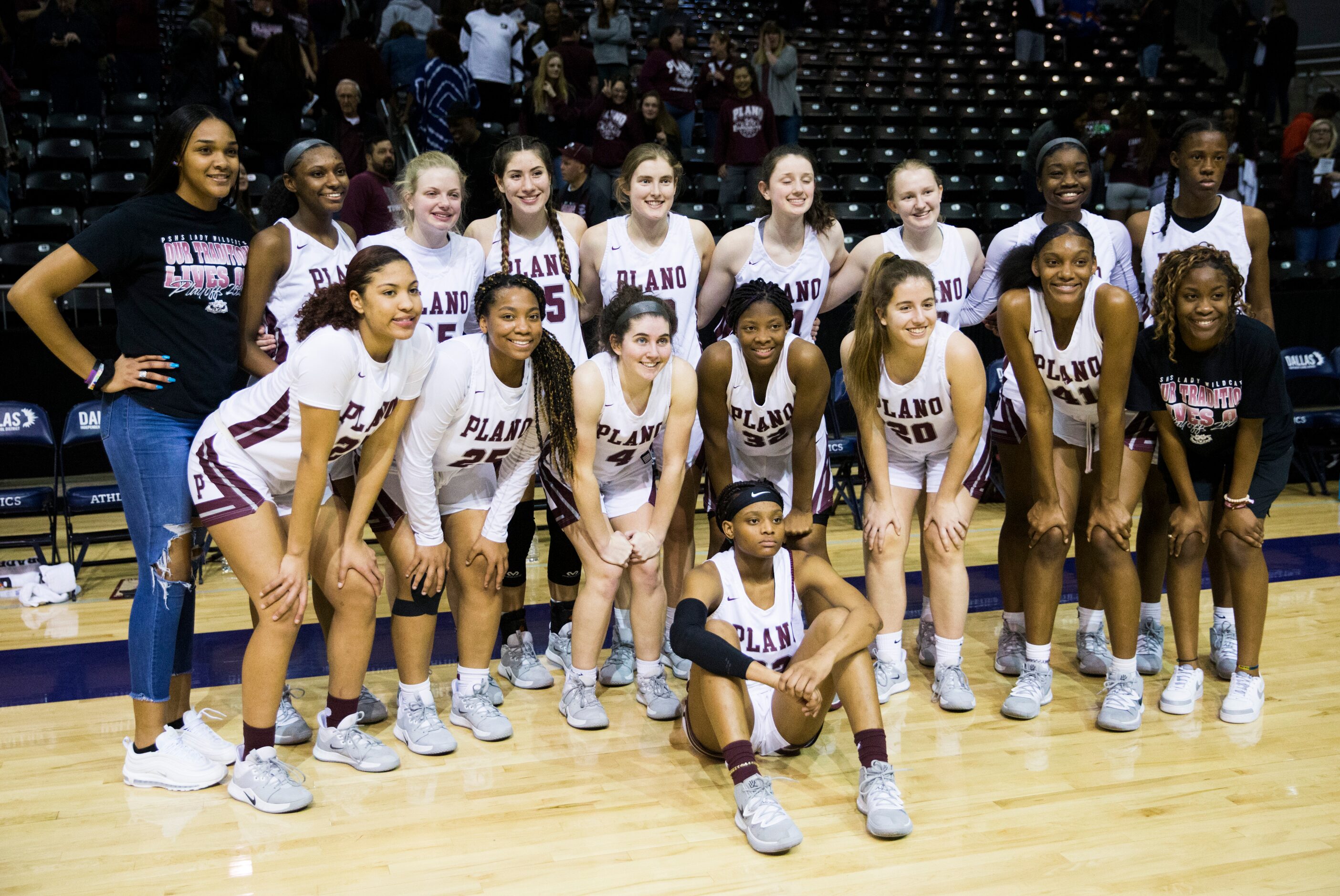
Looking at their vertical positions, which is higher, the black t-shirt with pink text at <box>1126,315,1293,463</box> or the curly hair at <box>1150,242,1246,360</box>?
the curly hair at <box>1150,242,1246,360</box>

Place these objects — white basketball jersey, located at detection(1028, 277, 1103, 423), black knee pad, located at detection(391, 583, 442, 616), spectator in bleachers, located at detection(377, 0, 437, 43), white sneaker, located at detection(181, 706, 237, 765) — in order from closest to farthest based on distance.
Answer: white sneaker, located at detection(181, 706, 237, 765) < black knee pad, located at detection(391, 583, 442, 616) < white basketball jersey, located at detection(1028, 277, 1103, 423) < spectator in bleachers, located at detection(377, 0, 437, 43)

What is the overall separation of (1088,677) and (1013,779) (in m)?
0.99

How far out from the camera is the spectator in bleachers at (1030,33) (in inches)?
473

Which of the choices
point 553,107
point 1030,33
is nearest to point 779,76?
point 553,107

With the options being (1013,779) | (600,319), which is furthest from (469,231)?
(1013,779)

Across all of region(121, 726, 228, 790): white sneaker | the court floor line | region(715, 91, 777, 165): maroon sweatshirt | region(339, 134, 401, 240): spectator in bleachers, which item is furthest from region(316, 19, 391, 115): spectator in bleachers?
region(121, 726, 228, 790): white sneaker

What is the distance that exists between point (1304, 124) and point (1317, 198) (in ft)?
4.14

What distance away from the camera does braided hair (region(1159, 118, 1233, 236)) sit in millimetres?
3982

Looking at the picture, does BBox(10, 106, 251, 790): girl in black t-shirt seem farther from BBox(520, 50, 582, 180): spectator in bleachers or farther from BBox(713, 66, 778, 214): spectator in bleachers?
BBox(713, 66, 778, 214): spectator in bleachers

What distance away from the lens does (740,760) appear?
9.76ft

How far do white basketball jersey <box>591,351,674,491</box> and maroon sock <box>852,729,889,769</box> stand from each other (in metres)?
1.19

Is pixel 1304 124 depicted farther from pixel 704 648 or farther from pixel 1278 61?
pixel 704 648

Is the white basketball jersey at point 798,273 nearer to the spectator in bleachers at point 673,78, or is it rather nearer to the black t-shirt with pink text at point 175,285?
the black t-shirt with pink text at point 175,285

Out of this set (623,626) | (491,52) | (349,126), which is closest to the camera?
(623,626)
